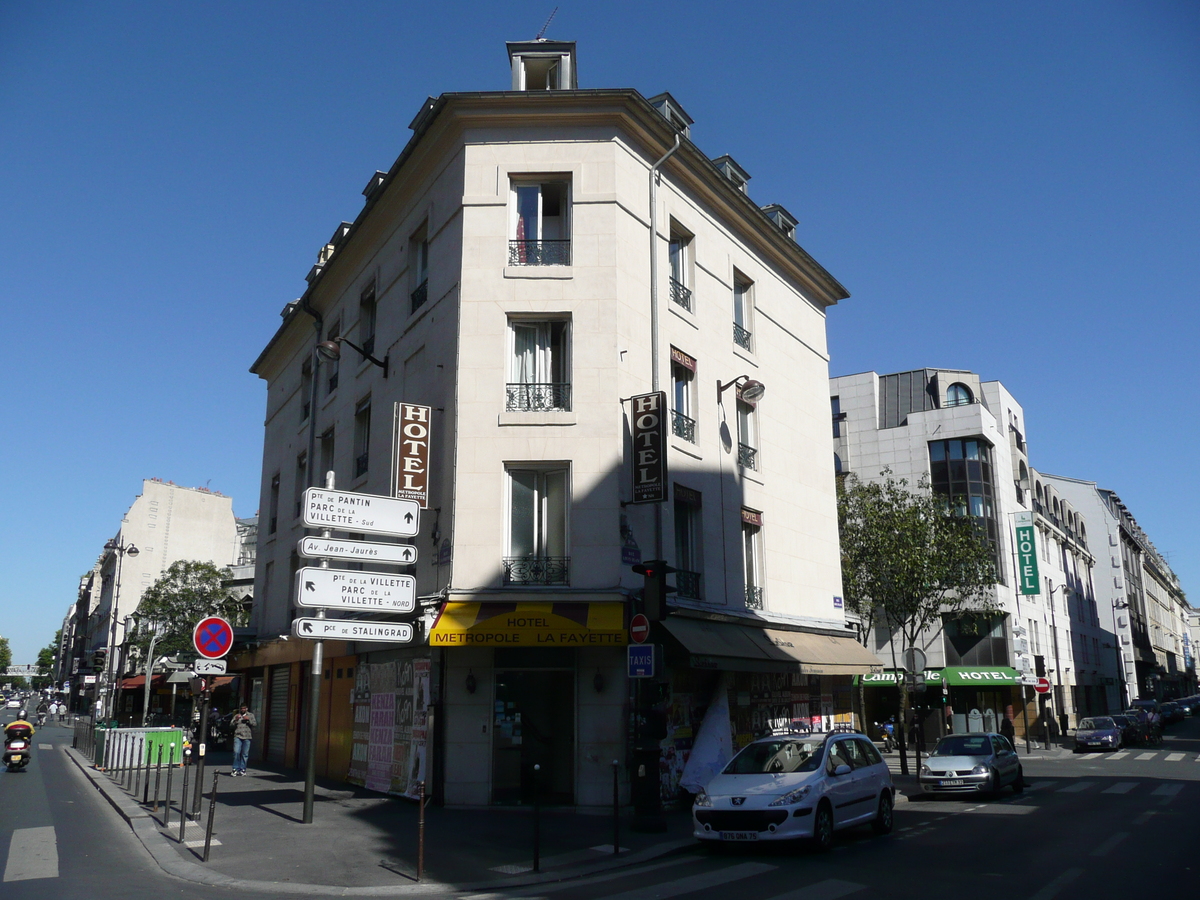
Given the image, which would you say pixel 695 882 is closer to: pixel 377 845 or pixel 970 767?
pixel 377 845

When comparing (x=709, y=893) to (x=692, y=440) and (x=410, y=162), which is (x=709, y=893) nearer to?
(x=692, y=440)

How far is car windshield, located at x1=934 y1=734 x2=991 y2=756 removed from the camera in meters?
17.4

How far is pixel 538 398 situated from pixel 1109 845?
11.0 metres

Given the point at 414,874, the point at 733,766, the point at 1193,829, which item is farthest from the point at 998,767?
the point at 414,874

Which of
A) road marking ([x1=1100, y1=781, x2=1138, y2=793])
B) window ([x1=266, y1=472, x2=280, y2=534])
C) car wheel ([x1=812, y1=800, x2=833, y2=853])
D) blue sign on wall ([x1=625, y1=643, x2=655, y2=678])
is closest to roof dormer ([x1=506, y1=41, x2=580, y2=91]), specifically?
blue sign on wall ([x1=625, y1=643, x2=655, y2=678])

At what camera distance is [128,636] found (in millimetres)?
48250

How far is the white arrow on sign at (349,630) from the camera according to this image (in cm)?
1216

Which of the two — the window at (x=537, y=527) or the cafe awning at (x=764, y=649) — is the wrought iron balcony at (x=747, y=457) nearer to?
the cafe awning at (x=764, y=649)

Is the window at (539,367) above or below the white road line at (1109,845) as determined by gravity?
above

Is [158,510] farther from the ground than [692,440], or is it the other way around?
[158,510]

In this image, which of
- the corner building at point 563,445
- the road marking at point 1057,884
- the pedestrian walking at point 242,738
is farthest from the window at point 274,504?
the road marking at point 1057,884

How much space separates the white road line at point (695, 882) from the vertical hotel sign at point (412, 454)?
8.55 m

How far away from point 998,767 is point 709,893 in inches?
430

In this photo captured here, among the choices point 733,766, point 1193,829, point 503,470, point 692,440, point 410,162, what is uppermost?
point 410,162
